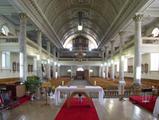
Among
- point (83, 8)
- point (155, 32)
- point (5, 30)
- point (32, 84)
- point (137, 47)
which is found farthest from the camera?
point (83, 8)

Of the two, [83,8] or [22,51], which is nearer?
[22,51]

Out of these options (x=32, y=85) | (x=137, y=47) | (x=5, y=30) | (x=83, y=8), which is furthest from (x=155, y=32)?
(x=32, y=85)

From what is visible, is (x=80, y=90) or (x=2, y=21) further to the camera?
(x=2, y=21)

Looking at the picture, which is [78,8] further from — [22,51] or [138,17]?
[22,51]

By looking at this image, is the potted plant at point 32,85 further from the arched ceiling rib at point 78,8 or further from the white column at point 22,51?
the arched ceiling rib at point 78,8

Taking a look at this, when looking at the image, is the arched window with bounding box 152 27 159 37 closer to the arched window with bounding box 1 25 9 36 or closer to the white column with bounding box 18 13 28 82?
the white column with bounding box 18 13 28 82

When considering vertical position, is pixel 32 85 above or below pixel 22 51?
below

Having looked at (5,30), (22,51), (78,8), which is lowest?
(22,51)

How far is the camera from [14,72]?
2709 cm

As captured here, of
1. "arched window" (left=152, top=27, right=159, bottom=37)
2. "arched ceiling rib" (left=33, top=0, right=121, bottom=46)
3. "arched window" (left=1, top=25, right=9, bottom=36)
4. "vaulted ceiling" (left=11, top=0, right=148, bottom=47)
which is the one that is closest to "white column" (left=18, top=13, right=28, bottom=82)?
"vaulted ceiling" (left=11, top=0, right=148, bottom=47)

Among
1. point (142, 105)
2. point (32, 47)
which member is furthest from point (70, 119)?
point (32, 47)

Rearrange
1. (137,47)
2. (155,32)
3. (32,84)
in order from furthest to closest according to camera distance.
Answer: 1. (155,32)
2. (137,47)
3. (32,84)

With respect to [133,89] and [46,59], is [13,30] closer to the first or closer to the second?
[46,59]

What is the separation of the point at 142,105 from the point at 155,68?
612 inches
